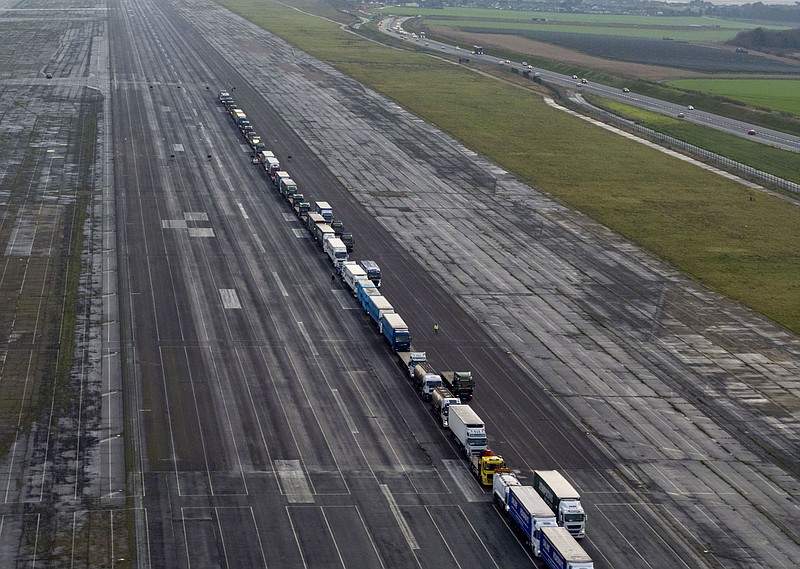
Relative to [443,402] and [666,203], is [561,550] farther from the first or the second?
[666,203]

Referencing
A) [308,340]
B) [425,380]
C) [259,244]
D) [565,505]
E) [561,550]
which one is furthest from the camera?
[259,244]

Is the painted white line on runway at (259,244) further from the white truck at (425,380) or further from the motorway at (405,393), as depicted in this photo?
the white truck at (425,380)

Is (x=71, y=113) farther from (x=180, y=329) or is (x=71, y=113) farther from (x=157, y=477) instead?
Answer: (x=157, y=477)

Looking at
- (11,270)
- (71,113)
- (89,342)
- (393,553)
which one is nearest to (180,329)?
(89,342)

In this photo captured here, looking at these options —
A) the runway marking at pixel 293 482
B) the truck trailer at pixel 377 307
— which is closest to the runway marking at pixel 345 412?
the runway marking at pixel 293 482

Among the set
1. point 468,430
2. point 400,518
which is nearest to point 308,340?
point 468,430

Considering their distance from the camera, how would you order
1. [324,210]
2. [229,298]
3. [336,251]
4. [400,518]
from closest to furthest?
1. [400,518]
2. [229,298]
3. [336,251]
4. [324,210]
